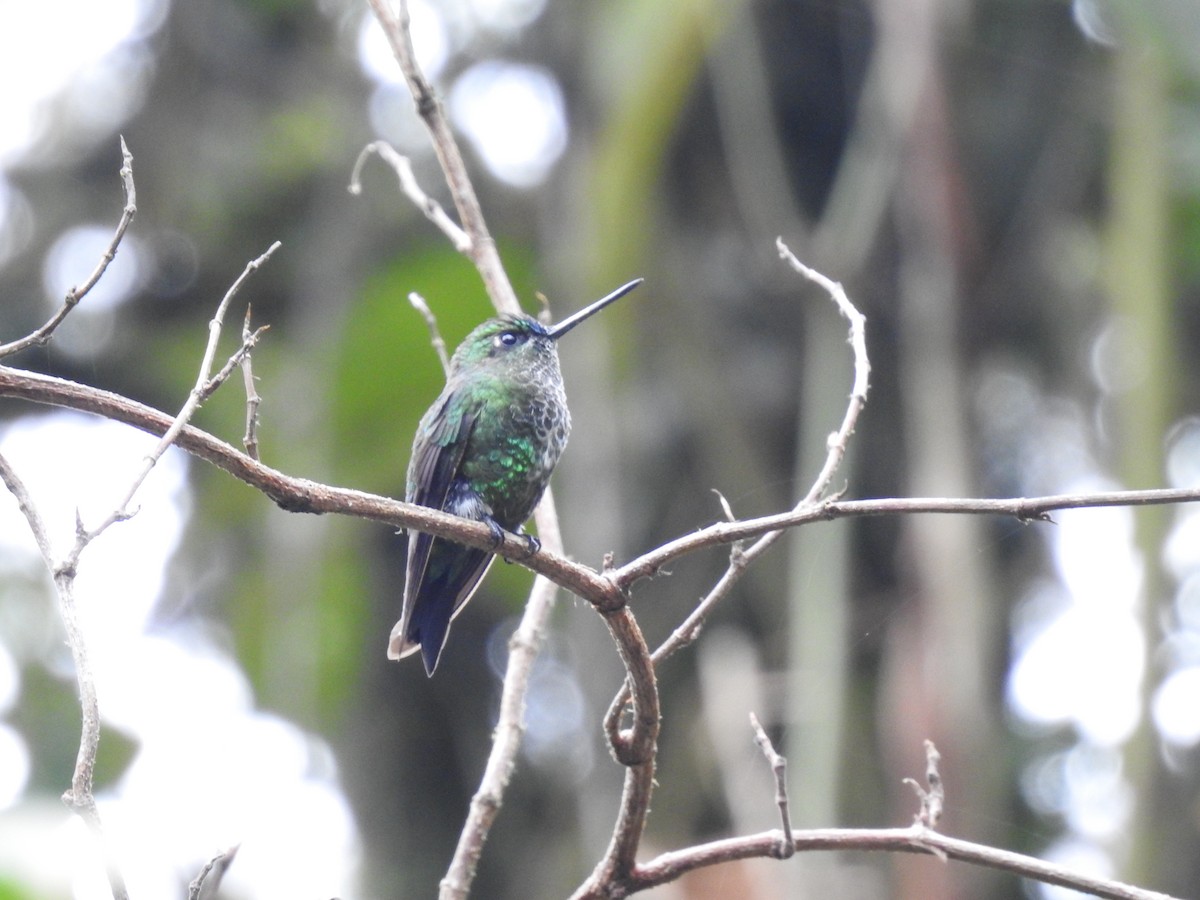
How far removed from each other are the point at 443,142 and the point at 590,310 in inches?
19.7

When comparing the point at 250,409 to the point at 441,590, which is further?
the point at 441,590

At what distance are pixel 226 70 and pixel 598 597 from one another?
766cm

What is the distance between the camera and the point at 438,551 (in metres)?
3.37

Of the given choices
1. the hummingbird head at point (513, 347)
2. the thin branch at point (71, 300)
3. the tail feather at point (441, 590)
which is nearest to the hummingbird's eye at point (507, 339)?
the hummingbird head at point (513, 347)

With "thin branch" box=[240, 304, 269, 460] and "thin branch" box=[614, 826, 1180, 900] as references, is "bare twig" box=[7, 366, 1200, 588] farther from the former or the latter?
"thin branch" box=[614, 826, 1180, 900]

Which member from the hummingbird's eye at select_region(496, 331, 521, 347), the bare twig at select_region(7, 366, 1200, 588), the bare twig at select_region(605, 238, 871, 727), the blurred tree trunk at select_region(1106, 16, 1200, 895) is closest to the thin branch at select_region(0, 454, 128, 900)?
the bare twig at select_region(7, 366, 1200, 588)

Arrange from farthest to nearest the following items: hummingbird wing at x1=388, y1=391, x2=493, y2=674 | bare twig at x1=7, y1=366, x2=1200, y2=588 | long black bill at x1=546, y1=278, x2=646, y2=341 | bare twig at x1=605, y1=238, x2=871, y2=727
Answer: hummingbird wing at x1=388, y1=391, x2=493, y2=674 → long black bill at x1=546, y1=278, x2=646, y2=341 → bare twig at x1=605, y1=238, x2=871, y2=727 → bare twig at x1=7, y1=366, x2=1200, y2=588

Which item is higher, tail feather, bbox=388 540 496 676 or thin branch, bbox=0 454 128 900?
tail feather, bbox=388 540 496 676

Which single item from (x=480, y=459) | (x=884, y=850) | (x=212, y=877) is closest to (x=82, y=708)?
(x=212, y=877)

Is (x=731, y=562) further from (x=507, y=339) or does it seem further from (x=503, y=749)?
(x=507, y=339)

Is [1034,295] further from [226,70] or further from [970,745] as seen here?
[226,70]

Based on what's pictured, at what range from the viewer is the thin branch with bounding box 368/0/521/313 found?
2.93 m

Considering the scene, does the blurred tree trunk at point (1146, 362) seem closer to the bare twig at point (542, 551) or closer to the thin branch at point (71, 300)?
the bare twig at point (542, 551)

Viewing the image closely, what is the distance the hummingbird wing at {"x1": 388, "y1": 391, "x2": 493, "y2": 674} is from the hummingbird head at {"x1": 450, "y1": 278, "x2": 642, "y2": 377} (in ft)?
0.50
